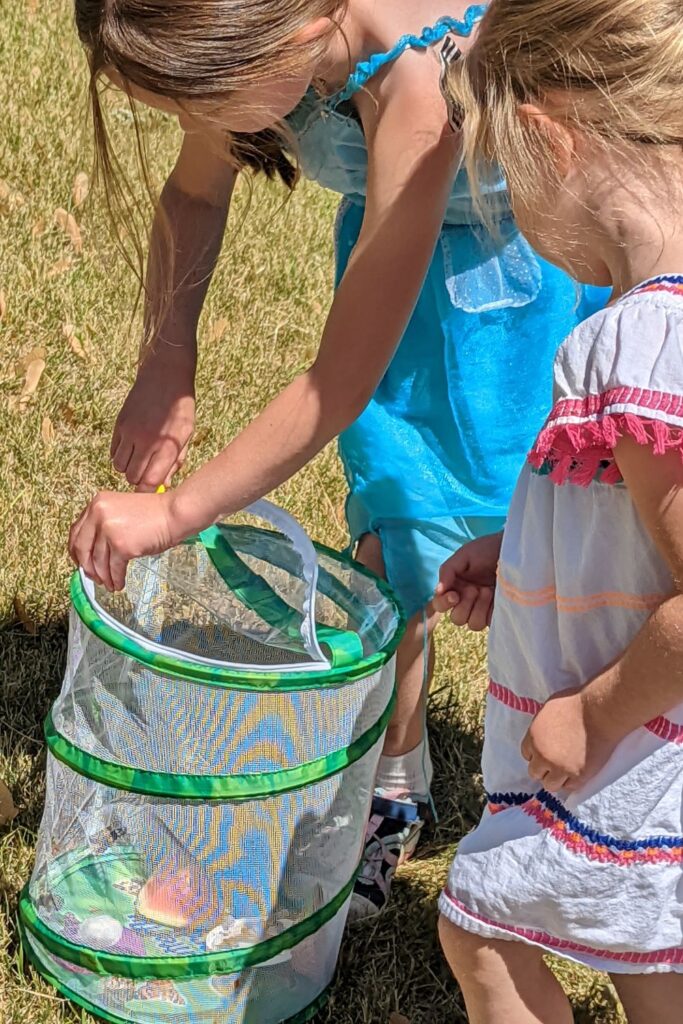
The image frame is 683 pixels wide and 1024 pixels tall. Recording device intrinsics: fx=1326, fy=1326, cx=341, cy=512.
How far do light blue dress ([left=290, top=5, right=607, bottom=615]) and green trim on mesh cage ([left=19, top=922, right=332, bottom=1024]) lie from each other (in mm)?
613

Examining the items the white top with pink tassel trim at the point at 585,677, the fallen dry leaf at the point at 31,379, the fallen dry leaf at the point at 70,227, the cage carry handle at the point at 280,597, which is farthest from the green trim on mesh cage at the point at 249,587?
the fallen dry leaf at the point at 70,227

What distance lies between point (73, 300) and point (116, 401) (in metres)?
0.36

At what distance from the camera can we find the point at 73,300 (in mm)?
3211

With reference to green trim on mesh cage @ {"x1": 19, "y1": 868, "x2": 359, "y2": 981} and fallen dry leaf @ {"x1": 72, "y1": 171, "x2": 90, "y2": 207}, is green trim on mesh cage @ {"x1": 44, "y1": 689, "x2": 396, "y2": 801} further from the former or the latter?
fallen dry leaf @ {"x1": 72, "y1": 171, "x2": 90, "y2": 207}

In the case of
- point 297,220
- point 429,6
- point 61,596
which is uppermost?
point 429,6

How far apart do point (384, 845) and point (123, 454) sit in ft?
2.54

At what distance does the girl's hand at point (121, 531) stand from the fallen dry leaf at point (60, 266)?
1.80 metres

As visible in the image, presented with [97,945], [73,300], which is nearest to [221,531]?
[97,945]

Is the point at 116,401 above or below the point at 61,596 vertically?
above

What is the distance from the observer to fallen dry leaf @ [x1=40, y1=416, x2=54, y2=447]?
2836 mm

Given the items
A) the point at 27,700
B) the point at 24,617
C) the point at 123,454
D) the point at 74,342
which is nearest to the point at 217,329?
the point at 74,342

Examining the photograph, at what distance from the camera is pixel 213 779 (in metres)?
1.64

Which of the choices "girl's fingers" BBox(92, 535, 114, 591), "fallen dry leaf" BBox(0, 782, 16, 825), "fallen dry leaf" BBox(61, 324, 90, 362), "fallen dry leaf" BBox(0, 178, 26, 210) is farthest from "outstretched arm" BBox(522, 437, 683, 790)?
"fallen dry leaf" BBox(0, 178, 26, 210)

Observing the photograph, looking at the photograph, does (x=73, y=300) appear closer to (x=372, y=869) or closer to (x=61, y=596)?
(x=61, y=596)
